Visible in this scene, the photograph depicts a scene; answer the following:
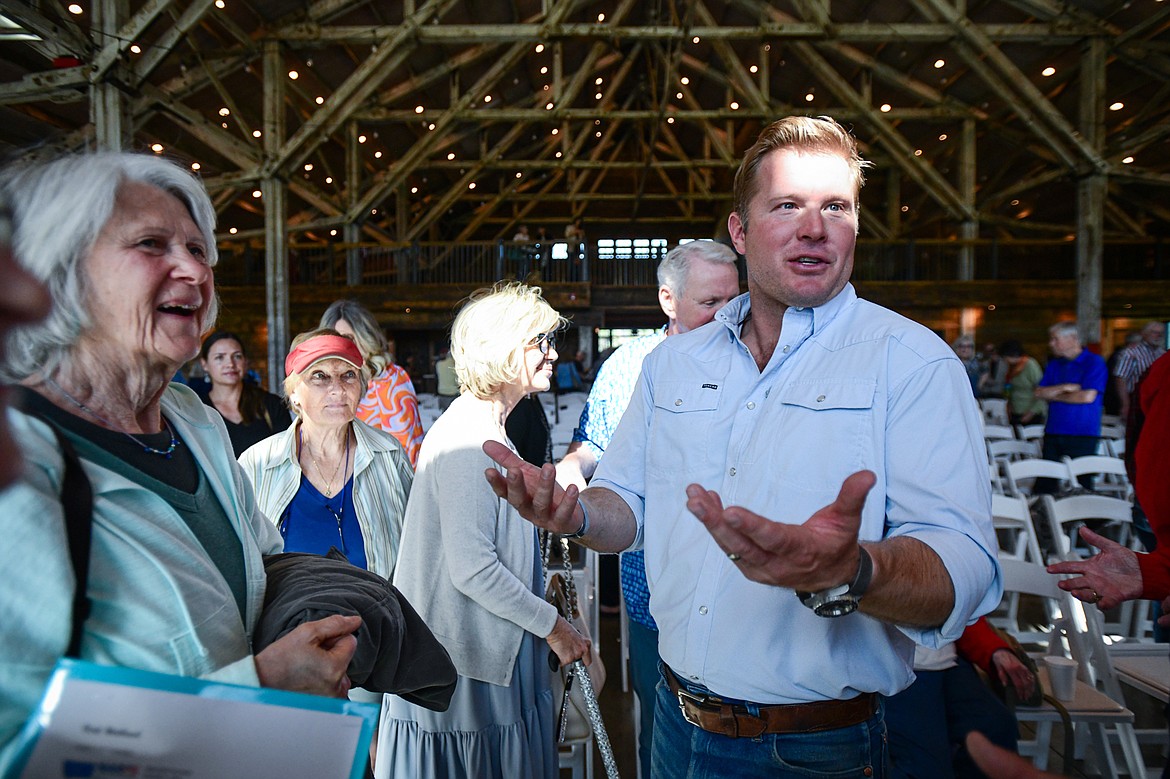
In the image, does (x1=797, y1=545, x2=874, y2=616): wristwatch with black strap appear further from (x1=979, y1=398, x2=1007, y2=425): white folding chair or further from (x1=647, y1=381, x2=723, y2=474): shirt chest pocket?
(x1=979, y1=398, x2=1007, y2=425): white folding chair

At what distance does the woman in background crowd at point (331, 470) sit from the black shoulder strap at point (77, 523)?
5.30ft

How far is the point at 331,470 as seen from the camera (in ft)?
8.43

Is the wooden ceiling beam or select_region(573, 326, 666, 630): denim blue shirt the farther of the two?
the wooden ceiling beam

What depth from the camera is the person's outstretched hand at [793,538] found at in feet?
2.92

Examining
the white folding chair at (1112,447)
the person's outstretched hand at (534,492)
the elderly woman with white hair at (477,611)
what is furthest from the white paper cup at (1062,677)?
the white folding chair at (1112,447)

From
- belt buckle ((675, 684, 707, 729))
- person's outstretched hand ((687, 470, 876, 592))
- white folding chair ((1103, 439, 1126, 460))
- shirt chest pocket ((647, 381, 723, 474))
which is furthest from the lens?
white folding chair ((1103, 439, 1126, 460))

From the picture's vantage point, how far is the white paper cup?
231 cm

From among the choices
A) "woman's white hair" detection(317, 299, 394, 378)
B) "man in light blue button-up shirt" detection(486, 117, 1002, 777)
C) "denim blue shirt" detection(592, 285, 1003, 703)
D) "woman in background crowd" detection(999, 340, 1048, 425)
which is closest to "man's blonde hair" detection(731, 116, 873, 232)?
"man in light blue button-up shirt" detection(486, 117, 1002, 777)

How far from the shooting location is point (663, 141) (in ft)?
76.0

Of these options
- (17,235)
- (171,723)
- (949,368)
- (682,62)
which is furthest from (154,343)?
(682,62)

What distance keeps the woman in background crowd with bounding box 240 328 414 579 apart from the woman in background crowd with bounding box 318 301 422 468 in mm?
840

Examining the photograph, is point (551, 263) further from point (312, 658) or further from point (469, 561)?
point (312, 658)

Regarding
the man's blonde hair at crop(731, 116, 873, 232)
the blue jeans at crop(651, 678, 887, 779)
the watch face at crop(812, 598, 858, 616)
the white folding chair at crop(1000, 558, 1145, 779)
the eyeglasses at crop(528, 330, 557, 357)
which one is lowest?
the white folding chair at crop(1000, 558, 1145, 779)

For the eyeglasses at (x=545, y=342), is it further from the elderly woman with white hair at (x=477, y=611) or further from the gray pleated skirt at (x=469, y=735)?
the gray pleated skirt at (x=469, y=735)
